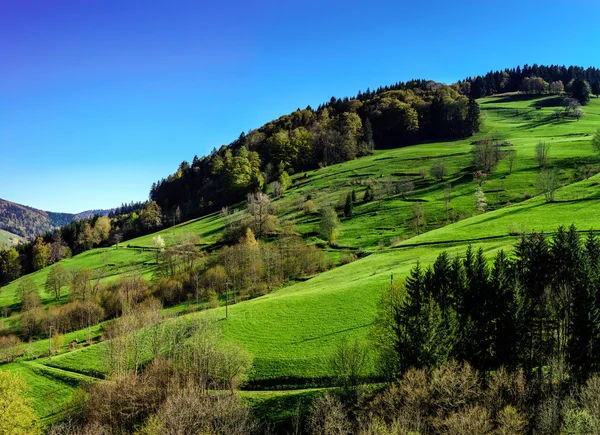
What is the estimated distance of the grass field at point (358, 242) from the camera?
205 feet

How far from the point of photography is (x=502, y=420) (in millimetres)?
33438

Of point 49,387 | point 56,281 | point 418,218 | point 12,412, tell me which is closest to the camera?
point 12,412

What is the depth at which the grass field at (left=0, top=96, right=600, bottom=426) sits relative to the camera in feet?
205

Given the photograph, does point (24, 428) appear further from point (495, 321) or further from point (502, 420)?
point (495, 321)

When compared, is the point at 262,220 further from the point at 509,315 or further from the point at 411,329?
the point at 509,315

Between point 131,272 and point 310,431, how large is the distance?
333 ft

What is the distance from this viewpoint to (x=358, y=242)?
11644 centimetres

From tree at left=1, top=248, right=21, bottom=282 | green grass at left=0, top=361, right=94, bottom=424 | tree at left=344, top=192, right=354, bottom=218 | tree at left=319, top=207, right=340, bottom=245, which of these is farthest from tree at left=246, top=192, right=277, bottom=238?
tree at left=1, top=248, right=21, bottom=282

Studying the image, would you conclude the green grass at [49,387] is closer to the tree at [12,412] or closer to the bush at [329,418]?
the tree at [12,412]

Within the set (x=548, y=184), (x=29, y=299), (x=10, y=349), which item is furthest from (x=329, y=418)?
(x=29, y=299)

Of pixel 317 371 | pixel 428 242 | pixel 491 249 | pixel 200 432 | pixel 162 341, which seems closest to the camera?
pixel 200 432

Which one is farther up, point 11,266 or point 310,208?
point 310,208

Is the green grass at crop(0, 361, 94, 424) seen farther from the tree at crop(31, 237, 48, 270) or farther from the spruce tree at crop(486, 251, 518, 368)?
the tree at crop(31, 237, 48, 270)

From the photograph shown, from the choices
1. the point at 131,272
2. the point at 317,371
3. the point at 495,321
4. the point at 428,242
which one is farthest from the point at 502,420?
the point at 131,272
